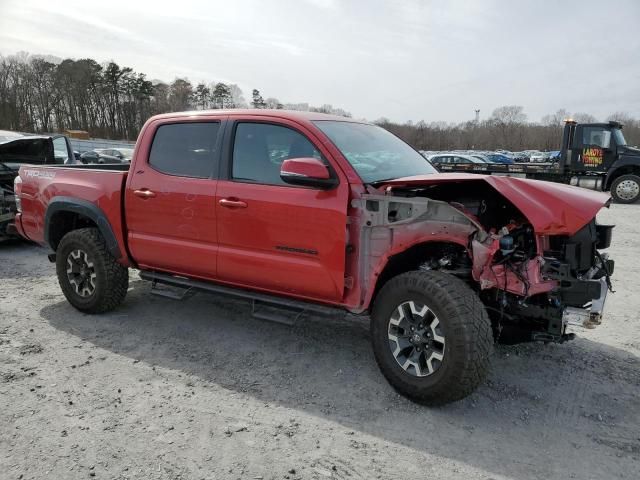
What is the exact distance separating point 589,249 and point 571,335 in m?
0.61

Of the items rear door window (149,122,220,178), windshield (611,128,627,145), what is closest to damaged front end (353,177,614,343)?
rear door window (149,122,220,178)

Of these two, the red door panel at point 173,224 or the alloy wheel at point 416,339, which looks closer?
the alloy wheel at point 416,339

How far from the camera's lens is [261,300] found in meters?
3.92

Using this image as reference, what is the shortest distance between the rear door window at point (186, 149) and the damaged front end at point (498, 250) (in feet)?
4.80

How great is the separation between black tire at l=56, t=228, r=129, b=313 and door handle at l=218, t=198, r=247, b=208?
5.20ft

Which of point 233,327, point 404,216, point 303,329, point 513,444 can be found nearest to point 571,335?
point 513,444

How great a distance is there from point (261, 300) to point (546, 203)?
2.20 metres

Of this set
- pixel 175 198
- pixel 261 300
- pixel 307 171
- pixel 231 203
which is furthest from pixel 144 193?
pixel 307 171

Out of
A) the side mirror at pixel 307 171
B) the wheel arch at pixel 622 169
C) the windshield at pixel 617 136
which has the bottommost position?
the wheel arch at pixel 622 169

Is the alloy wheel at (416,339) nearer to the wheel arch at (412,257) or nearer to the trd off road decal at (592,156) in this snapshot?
the wheel arch at (412,257)

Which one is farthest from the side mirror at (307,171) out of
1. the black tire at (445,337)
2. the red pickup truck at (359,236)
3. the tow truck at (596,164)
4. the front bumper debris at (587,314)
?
the tow truck at (596,164)

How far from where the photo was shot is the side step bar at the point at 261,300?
372 cm

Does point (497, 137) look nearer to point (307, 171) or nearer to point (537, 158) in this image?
point (537, 158)

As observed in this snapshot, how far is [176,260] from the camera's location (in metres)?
4.34
